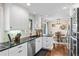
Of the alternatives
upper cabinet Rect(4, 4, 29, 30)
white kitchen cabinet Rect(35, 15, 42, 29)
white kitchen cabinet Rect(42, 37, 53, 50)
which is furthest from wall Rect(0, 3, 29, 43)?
white kitchen cabinet Rect(42, 37, 53, 50)

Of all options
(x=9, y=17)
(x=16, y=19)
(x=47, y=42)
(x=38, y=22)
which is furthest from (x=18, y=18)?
(x=47, y=42)

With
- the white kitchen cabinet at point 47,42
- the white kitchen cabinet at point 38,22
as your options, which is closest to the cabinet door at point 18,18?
the white kitchen cabinet at point 38,22

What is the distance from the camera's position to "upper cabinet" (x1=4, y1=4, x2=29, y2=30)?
223cm

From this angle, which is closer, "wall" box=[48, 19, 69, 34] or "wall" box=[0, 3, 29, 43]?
"wall" box=[48, 19, 69, 34]

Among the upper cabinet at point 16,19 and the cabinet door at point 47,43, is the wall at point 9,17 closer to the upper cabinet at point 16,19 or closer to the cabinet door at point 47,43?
the upper cabinet at point 16,19

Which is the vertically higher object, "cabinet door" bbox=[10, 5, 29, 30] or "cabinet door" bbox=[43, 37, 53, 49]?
"cabinet door" bbox=[10, 5, 29, 30]

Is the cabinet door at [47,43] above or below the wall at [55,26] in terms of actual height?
below

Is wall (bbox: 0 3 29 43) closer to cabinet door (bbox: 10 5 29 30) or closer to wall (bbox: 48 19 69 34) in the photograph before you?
cabinet door (bbox: 10 5 29 30)

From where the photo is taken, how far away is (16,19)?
2348 mm

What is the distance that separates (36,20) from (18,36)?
0.49m

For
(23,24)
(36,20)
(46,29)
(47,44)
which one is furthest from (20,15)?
(47,44)

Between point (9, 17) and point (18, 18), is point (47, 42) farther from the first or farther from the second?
point (9, 17)

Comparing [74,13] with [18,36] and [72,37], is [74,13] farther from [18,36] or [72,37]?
[18,36]

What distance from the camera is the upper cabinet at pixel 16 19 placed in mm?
2227
